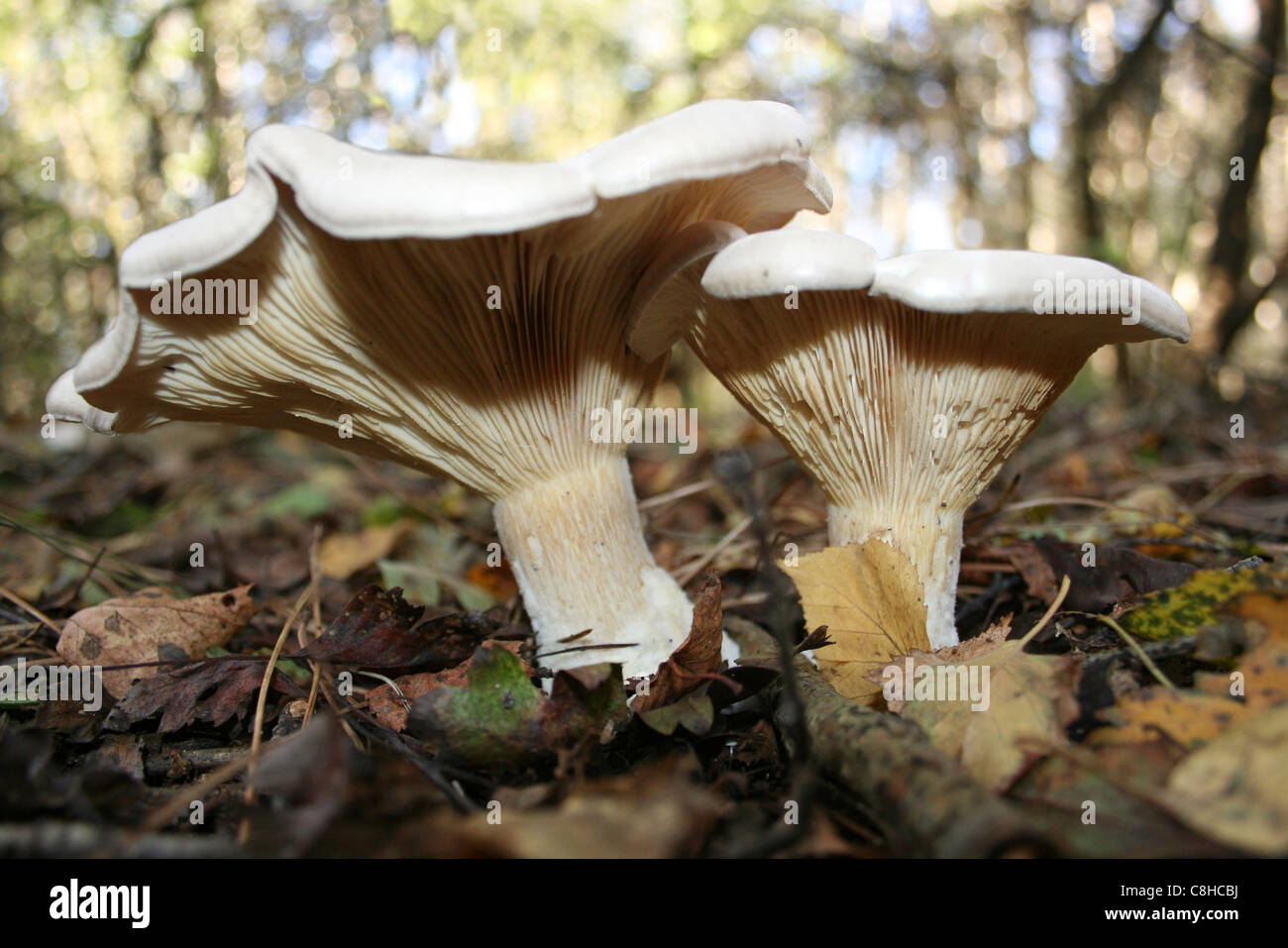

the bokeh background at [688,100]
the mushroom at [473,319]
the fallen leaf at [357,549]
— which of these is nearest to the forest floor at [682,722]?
the fallen leaf at [357,549]

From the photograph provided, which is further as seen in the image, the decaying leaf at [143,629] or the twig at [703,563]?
the twig at [703,563]

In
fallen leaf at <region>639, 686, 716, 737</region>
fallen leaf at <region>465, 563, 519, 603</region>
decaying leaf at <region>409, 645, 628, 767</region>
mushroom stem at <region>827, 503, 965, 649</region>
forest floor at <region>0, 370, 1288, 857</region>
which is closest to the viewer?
forest floor at <region>0, 370, 1288, 857</region>

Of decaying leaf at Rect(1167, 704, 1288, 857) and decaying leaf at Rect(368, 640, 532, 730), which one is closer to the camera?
decaying leaf at Rect(1167, 704, 1288, 857)

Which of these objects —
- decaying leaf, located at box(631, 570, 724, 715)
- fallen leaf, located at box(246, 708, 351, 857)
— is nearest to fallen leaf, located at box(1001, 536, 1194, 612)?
decaying leaf, located at box(631, 570, 724, 715)

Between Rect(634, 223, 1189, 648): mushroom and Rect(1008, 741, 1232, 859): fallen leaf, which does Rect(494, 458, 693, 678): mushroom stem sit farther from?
Rect(1008, 741, 1232, 859): fallen leaf

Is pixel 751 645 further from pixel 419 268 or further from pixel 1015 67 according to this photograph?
pixel 1015 67

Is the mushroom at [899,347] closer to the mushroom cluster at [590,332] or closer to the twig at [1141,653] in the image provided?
the mushroom cluster at [590,332]

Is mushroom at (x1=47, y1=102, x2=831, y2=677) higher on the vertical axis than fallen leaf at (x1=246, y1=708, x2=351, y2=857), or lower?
higher
